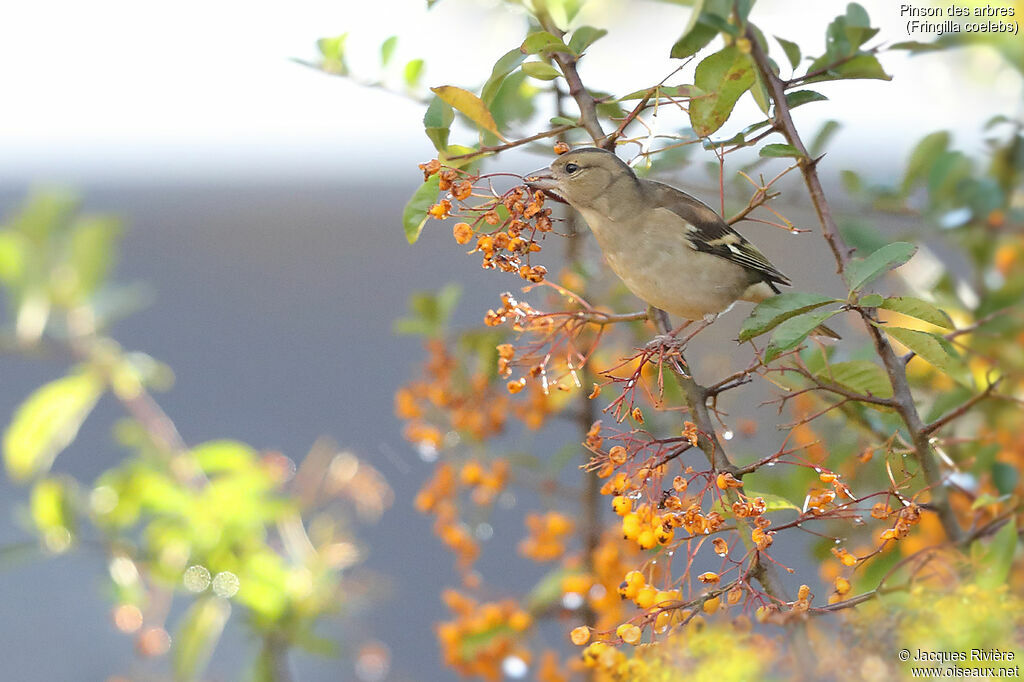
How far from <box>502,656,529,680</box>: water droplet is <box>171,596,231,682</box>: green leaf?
0.41m

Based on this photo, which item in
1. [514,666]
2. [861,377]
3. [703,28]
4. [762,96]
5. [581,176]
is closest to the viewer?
[703,28]

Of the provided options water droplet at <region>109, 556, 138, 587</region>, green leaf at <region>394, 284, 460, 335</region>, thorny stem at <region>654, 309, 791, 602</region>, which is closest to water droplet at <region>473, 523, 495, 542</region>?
green leaf at <region>394, 284, 460, 335</region>

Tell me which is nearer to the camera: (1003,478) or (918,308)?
(918,308)

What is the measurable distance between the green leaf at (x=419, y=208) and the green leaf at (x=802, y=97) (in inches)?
12.7

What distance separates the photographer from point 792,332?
74 centimetres

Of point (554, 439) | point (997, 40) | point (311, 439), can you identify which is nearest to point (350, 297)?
point (311, 439)

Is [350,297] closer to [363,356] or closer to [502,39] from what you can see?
[363,356]

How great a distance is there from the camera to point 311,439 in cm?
284

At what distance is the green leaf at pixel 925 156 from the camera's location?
1479 mm

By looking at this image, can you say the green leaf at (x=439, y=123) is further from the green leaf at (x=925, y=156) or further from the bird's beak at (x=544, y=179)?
the green leaf at (x=925, y=156)

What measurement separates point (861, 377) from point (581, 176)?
1.21 ft

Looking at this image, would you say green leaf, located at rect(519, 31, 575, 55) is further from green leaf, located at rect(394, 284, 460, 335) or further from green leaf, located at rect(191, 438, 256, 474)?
green leaf, located at rect(191, 438, 256, 474)

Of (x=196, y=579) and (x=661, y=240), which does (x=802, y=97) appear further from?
(x=196, y=579)

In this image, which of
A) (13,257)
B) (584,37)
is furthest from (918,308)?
(13,257)
